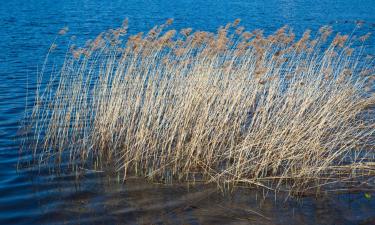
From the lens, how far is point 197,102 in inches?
283

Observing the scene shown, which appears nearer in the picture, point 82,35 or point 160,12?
point 82,35

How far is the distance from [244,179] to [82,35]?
1514 cm

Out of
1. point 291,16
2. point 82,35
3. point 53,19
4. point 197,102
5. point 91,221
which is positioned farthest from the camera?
point 291,16

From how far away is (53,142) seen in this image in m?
7.95

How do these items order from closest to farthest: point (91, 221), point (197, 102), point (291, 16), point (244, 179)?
point (91, 221), point (244, 179), point (197, 102), point (291, 16)

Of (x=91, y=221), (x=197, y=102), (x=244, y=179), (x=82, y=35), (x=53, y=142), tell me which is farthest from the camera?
(x=82, y=35)

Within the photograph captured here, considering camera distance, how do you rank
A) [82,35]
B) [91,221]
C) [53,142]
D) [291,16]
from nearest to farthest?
1. [91,221]
2. [53,142]
3. [82,35]
4. [291,16]

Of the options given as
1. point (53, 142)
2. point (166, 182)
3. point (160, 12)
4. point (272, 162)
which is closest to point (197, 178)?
point (166, 182)

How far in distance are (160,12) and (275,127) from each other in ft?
83.3

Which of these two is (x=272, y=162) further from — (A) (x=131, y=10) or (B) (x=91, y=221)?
(A) (x=131, y=10)

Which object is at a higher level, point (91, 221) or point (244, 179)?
point (244, 179)

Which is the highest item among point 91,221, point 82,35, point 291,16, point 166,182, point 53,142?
point 291,16

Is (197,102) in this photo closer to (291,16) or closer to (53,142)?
(53,142)

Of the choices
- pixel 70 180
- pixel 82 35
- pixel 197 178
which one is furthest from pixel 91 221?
pixel 82 35
